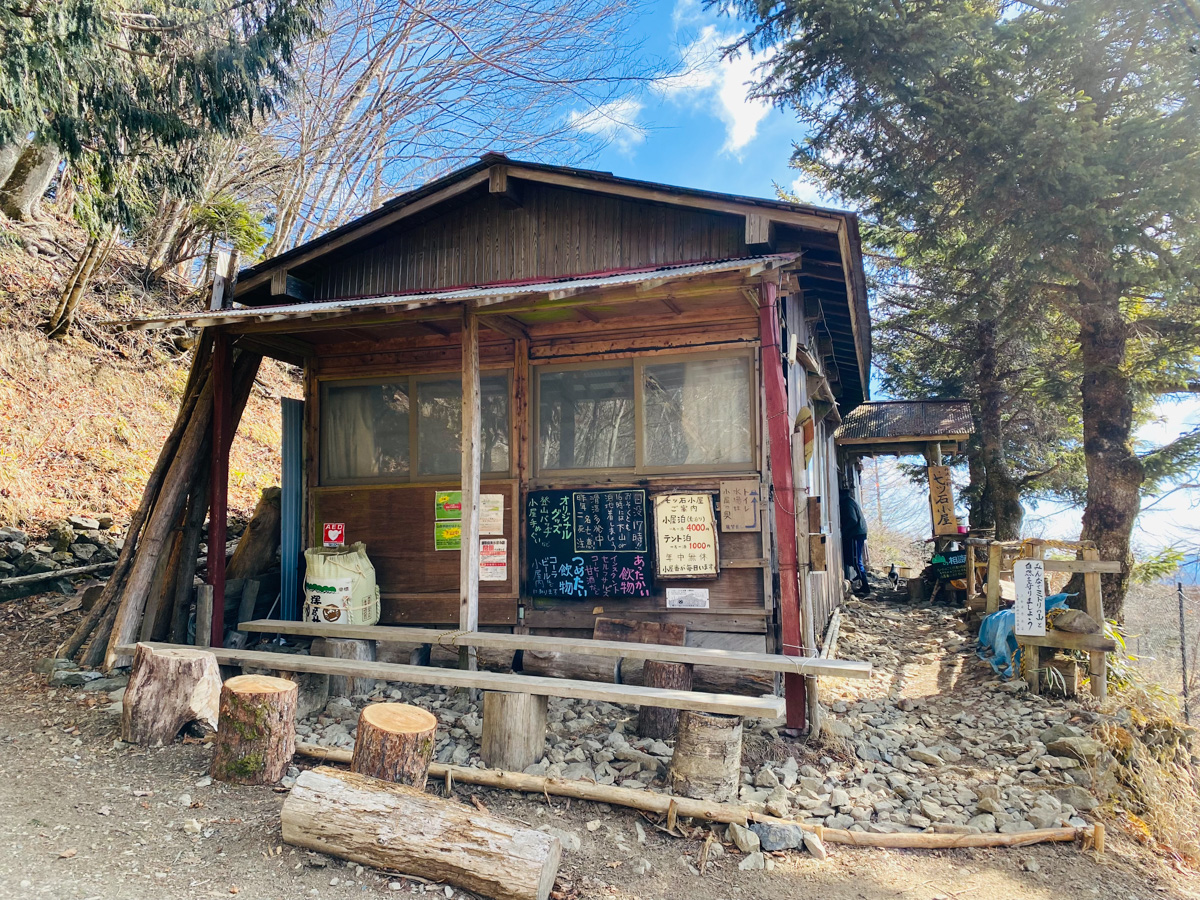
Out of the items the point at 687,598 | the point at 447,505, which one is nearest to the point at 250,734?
the point at 447,505

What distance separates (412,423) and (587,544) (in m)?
2.31

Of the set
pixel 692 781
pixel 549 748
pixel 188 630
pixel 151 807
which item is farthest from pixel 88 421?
pixel 692 781

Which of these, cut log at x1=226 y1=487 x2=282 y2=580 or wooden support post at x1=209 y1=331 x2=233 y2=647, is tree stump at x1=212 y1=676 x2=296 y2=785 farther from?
cut log at x1=226 y1=487 x2=282 y2=580

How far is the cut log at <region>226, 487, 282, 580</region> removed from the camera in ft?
25.0

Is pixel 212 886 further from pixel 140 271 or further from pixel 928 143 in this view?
pixel 140 271

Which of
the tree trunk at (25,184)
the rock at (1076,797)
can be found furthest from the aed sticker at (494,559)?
the tree trunk at (25,184)

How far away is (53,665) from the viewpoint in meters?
6.05

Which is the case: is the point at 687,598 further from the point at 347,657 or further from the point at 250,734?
the point at 250,734

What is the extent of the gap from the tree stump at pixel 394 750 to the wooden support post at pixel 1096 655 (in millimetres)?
6149

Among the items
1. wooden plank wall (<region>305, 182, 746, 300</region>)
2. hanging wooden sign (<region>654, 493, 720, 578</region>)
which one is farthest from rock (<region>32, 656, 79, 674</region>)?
hanging wooden sign (<region>654, 493, 720, 578</region>)

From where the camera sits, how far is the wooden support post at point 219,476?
6711 mm

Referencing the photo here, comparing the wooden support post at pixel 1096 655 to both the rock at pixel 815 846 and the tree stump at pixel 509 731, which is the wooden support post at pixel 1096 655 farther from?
the tree stump at pixel 509 731

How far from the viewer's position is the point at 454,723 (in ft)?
18.0

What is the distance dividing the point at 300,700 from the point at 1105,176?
392 inches
